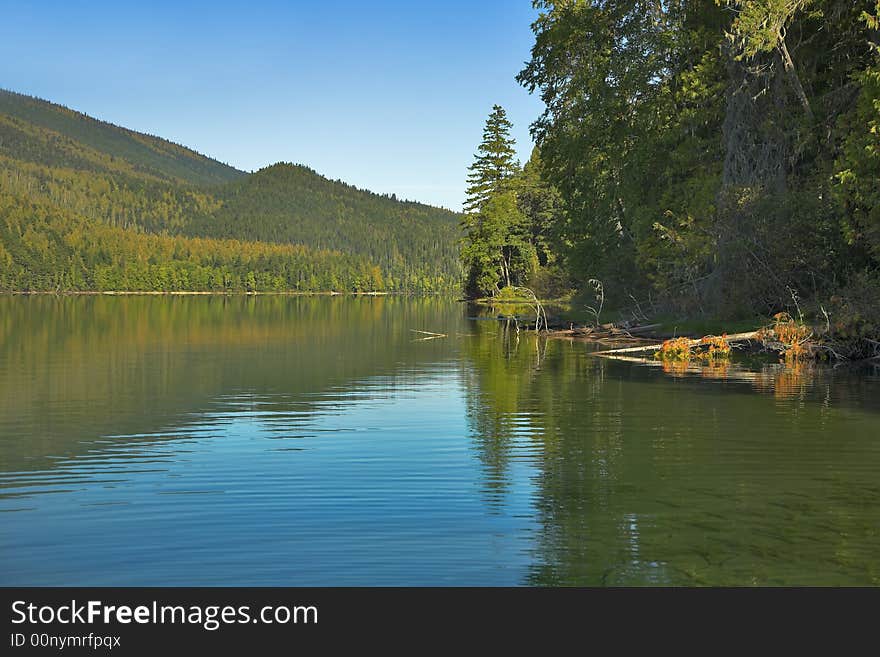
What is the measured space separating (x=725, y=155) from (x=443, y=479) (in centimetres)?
2804

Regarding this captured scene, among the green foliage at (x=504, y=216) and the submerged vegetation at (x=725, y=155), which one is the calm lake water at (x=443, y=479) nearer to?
the submerged vegetation at (x=725, y=155)

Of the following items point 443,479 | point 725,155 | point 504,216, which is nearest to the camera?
point 443,479

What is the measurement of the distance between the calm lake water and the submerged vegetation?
523 centimetres

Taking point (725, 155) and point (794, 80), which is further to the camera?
point (725, 155)

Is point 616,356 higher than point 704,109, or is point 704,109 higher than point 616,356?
point 704,109

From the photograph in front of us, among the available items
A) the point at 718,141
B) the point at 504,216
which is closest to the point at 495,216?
the point at 504,216

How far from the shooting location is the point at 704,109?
36.8 metres

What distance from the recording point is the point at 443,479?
12.4m

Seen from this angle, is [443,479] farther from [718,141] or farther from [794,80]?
[718,141]

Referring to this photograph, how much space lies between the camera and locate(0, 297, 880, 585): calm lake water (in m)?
8.61

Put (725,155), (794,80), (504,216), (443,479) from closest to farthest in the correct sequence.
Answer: (443,479) → (794,80) → (725,155) → (504,216)
